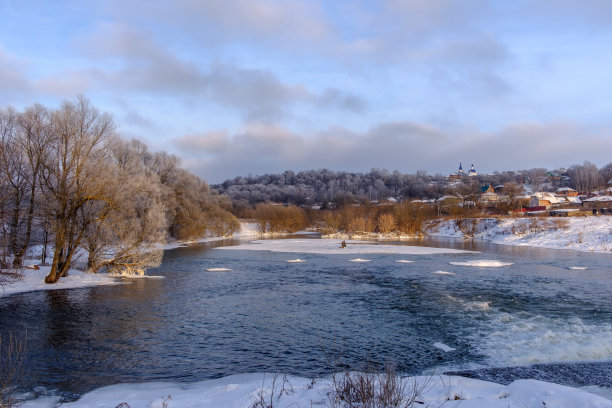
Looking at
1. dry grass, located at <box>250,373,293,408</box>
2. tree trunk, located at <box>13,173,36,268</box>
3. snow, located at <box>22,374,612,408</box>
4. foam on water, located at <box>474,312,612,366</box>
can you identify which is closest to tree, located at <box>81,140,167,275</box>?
tree trunk, located at <box>13,173,36,268</box>

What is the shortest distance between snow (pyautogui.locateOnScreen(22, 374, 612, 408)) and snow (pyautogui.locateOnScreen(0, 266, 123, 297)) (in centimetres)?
→ 1334

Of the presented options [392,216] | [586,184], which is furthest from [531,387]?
[586,184]

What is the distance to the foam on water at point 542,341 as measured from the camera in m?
9.80

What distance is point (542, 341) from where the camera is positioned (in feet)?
35.6

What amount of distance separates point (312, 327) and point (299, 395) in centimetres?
582

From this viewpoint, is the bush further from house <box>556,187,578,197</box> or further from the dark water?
house <box>556,187,578,197</box>

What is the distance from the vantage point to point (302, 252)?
3750 centimetres

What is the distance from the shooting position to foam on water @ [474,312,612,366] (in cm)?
980

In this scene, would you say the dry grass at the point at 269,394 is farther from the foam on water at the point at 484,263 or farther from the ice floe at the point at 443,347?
the foam on water at the point at 484,263

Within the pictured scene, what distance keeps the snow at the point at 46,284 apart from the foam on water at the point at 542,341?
17444 millimetres

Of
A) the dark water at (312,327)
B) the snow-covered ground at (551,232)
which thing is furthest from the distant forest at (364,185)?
the dark water at (312,327)

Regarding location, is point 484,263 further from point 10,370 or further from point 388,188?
point 388,188

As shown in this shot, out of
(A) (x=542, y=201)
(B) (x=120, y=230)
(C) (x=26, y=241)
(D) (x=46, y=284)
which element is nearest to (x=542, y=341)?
(B) (x=120, y=230)

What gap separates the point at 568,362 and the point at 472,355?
2060mm
